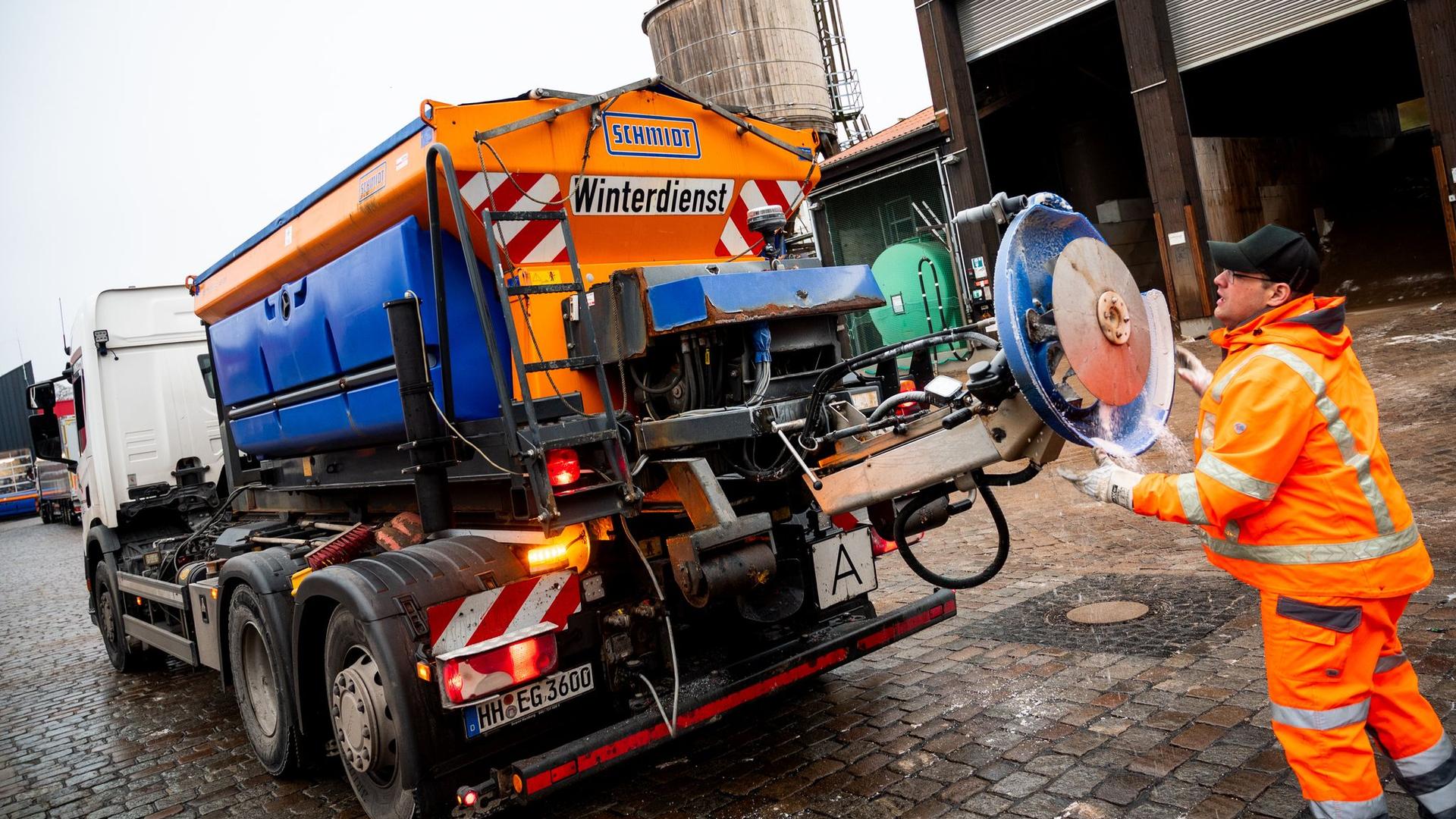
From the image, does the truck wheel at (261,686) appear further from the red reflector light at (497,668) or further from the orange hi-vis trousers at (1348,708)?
the orange hi-vis trousers at (1348,708)

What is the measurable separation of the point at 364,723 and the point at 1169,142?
13439 millimetres

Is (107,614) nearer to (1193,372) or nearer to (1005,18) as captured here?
(1193,372)

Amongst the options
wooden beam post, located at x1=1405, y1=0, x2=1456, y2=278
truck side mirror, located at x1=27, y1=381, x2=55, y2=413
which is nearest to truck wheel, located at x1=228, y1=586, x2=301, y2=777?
truck side mirror, located at x1=27, y1=381, x2=55, y2=413

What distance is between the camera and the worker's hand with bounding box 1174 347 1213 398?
126 inches

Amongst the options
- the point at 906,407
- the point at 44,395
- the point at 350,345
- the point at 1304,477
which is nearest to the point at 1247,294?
the point at 1304,477

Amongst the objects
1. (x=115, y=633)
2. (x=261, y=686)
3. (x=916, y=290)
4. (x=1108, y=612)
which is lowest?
(x=1108, y=612)

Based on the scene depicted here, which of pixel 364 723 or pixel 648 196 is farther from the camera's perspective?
pixel 648 196

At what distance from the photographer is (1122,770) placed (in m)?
3.41

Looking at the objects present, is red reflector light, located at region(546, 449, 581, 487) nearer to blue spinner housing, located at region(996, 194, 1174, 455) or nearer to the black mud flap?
the black mud flap

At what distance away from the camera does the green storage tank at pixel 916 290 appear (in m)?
17.0

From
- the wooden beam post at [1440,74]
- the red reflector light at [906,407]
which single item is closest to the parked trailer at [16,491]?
the red reflector light at [906,407]

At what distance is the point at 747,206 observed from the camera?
471 centimetres

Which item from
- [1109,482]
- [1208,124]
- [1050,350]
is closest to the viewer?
[1109,482]

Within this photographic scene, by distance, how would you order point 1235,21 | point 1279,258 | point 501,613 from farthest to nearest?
point 1235,21 → point 501,613 → point 1279,258
